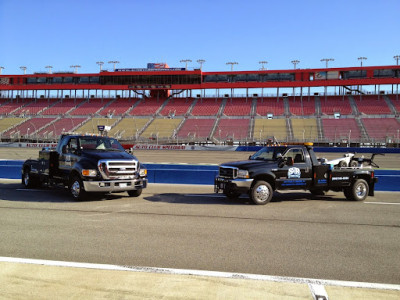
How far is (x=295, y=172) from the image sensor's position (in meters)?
11.1

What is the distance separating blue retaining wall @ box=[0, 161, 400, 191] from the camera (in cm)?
1430

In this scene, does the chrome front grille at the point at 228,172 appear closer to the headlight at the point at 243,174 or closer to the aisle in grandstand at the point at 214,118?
the headlight at the point at 243,174

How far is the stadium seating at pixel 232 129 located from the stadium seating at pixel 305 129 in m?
6.27

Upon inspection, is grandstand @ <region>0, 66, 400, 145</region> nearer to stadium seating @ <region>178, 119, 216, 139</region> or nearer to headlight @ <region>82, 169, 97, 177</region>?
stadium seating @ <region>178, 119, 216, 139</region>

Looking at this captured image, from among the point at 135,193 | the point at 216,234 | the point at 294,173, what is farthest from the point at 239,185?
the point at 216,234

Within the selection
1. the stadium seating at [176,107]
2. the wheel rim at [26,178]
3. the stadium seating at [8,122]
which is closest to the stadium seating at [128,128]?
the stadium seating at [176,107]

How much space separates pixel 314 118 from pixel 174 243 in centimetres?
5046

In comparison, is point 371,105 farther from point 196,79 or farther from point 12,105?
point 12,105

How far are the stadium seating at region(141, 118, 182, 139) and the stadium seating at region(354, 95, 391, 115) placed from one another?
2734 centimetres

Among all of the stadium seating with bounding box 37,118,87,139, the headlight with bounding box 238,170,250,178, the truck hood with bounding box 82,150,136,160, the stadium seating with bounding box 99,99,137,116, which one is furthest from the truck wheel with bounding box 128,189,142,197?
the stadium seating with bounding box 99,99,137,116

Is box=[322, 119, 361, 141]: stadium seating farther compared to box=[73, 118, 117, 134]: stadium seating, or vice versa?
box=[73, 118, 117, 134]: stadium seating

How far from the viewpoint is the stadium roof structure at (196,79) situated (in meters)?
60.6

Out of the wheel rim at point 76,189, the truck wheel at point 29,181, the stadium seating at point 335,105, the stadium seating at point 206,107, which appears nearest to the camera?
the wheel rim at point 76,189

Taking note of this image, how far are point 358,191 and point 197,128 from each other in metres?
41.0
